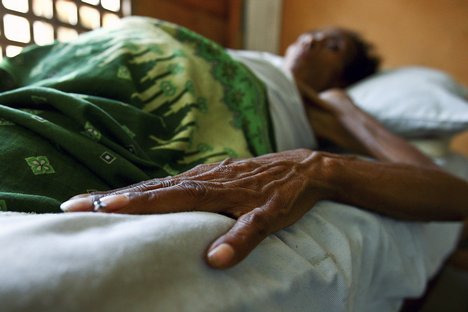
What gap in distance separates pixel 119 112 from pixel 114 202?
0.26 meters

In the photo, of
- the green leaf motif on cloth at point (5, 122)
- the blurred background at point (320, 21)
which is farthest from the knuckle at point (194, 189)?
the blurred background at point (320, 21)

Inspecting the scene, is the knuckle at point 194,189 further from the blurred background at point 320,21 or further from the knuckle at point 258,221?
the blurred background at point 320,21

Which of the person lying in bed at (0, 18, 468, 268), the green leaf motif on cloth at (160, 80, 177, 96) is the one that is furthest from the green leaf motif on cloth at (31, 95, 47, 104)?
the green leaf motif on cloth at (160, 80, 177, 96)

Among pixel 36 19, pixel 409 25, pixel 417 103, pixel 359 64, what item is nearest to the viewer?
pixel 36 19

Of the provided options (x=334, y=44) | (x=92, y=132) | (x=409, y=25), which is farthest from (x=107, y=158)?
(x=409, y=25)

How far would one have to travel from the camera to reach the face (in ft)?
→ 4.72

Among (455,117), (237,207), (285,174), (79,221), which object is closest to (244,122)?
(285,174)

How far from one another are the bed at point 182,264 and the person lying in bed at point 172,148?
2cm

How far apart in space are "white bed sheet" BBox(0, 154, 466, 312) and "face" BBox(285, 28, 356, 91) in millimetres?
988

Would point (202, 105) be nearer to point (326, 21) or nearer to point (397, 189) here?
point (397, 189)

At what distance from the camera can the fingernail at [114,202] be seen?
1.26 feet

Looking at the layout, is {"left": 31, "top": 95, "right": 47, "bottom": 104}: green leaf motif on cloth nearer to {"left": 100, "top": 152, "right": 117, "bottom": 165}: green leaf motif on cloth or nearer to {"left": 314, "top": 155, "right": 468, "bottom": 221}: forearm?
{"left": 100, "top": 152, "right": 117, "bottom": 165}: green leaf motif on cloth

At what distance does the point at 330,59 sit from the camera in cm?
151

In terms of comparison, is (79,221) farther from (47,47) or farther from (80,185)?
(47,47)
